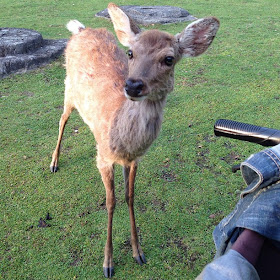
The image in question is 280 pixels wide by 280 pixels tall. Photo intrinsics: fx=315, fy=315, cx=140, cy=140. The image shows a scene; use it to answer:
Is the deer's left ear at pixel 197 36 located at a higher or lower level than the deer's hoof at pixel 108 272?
higher

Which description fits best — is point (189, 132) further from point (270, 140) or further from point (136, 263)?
point (270, 140)

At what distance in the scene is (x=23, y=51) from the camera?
6684 millimetres

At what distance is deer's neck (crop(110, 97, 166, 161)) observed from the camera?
2.43m

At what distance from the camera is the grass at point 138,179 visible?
117 inches

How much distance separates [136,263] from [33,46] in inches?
219

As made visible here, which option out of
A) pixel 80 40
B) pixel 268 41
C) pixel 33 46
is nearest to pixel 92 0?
pixel 33 46

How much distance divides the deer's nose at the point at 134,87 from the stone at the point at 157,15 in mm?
8012

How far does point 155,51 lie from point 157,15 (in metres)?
8.20

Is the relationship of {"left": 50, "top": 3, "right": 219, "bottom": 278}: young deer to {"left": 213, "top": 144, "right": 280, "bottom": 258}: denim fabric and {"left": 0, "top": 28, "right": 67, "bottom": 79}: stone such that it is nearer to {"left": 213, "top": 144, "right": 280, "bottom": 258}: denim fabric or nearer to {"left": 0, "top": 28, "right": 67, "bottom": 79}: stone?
{"left": 213, "top": 144, "right": 280, "bottom": 258}: denim fabric

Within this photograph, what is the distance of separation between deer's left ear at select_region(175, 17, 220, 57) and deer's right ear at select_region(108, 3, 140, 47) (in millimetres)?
373

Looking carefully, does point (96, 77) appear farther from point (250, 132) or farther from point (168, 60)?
point (250, 132)

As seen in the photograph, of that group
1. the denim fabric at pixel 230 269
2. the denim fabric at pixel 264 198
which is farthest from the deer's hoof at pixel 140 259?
the denim fabric at pixel 230 269

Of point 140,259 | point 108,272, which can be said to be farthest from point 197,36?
point 108,272

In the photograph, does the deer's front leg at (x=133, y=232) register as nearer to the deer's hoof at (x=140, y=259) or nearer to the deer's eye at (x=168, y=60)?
the deer's hoof at (x=140, y=259)
